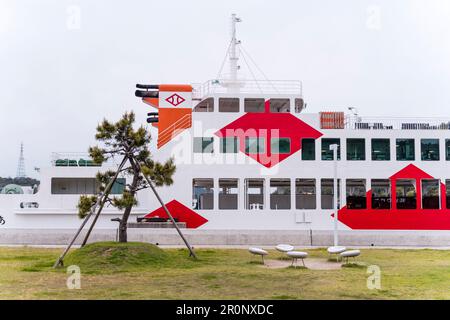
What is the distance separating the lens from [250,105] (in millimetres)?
24359

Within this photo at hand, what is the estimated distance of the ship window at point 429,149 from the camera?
23031mm

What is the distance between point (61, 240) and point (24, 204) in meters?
2.65

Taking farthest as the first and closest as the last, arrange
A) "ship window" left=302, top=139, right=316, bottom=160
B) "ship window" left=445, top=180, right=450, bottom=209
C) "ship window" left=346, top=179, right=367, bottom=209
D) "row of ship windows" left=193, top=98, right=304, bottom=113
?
"row of ship windows" left=193, top=98, right=304, bottom=113, "ship window" left=302, top=139, right=316, bottom=160, "ship window" left=445, top=180, right=450, bottom=209, "ship window" left=346, top=179, right=367, bottom=209

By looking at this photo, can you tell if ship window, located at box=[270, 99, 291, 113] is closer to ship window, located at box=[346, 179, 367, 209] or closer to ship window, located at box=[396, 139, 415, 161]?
ship window, located at box=[346, 179, 367, 209]

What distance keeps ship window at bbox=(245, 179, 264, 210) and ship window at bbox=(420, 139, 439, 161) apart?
722 centimetres

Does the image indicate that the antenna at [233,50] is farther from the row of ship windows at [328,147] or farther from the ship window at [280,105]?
the row of ship windows at [328,147]

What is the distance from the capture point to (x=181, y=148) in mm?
22312


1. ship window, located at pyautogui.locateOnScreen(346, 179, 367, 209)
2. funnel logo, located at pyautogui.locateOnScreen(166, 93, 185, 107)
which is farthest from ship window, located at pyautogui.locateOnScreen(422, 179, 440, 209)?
funnel logo, located at pyautogui.locateOnScreen(166, 93, 185, 107)

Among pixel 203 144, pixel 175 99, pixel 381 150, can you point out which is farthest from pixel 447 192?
pixel 175 99

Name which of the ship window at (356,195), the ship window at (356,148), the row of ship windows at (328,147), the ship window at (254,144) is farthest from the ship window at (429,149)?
the ship window at (254,144)

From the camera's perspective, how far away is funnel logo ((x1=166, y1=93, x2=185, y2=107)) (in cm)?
2338

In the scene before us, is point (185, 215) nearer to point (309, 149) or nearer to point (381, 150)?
point (309, 149)

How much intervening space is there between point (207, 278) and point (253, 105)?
1342 centimetres
